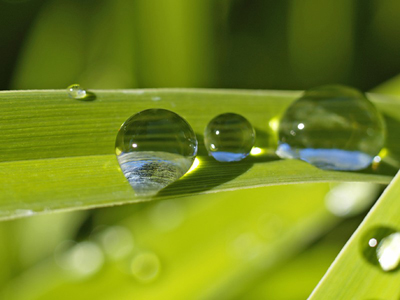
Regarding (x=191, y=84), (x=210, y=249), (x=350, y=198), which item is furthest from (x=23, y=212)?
(x=191, y=84)

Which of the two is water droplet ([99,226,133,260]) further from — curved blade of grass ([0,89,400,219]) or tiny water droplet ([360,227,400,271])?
tiny water droplet ([360,227,400,271])

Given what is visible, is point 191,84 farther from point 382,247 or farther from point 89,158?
point 382,247

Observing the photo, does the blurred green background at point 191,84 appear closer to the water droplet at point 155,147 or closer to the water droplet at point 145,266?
the water droplet at point 145,266

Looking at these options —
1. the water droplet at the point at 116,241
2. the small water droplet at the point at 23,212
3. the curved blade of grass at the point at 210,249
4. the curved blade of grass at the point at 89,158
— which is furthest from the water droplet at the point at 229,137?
the water droplet at the point at 116,241

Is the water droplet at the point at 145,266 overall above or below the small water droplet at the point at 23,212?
below

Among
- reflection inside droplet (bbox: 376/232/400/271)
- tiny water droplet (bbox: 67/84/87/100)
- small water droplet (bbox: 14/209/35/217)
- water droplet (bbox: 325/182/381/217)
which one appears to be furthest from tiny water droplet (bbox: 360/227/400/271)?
water droplet (bbox: 325/182/381/217)

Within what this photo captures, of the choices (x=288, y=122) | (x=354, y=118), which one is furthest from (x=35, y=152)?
(x=354, y=118)

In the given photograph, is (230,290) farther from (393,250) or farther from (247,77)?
(247,77)
